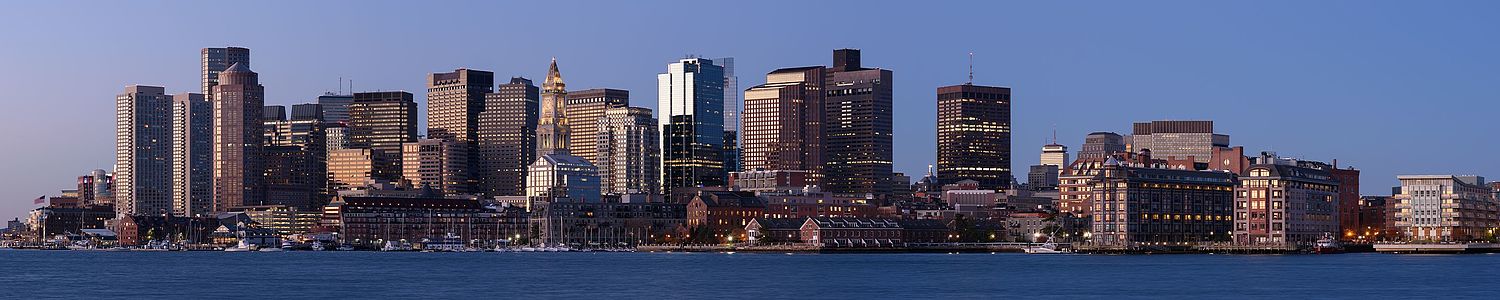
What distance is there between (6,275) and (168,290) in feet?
113

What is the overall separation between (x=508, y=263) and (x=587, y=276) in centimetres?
4233

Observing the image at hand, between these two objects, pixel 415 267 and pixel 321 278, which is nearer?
pixel 321 278

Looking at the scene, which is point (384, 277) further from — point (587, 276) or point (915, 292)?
point (915, 292)

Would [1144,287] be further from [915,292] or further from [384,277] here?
[384,277]

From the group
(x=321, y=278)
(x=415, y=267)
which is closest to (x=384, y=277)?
(x=321, y=278)

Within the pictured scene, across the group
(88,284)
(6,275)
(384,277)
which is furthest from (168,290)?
(6,275)

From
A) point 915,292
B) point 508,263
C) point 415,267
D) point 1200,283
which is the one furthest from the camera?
point 508,263

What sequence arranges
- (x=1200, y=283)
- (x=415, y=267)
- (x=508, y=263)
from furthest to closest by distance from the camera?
(x=508, y=263), (x=415, y=267), (x=1200, y=283)

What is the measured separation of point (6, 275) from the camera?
515ft

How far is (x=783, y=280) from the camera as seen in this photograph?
13888 centimetres

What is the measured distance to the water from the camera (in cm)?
12069

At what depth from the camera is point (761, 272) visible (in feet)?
507

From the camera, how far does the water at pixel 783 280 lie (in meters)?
121

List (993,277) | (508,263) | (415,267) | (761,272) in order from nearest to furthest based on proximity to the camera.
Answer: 1. (993,277)
2. (761,272)
3. (415,267)
4. (508,263)
